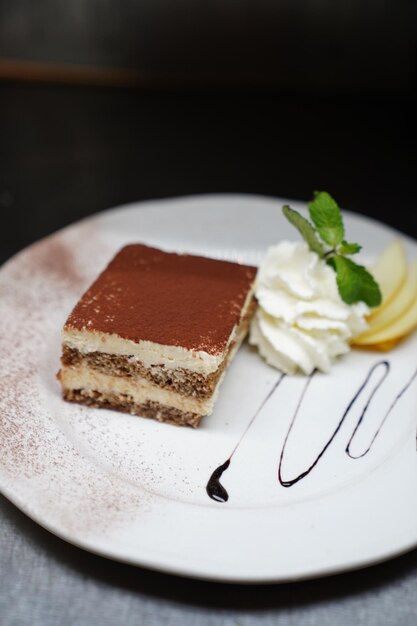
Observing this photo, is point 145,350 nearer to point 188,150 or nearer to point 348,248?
point 348,248

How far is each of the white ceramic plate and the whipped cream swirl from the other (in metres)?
0.08

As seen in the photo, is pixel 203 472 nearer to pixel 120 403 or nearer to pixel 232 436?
pixel 232 436

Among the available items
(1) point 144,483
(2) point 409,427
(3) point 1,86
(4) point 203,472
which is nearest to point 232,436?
(4) point 203,472

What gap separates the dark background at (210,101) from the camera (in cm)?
421

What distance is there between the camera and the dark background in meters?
4.21

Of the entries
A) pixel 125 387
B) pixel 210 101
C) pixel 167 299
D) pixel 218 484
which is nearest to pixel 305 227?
pixel 167 299

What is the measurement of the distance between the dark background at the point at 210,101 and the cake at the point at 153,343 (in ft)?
4.61

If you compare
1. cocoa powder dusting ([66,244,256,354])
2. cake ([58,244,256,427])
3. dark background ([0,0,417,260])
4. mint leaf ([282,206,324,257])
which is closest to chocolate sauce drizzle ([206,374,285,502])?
cake ([58,244,256,427])

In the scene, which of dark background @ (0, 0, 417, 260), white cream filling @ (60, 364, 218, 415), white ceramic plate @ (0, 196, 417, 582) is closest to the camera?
white ceramic plate @ (0, 196, 417, 582)

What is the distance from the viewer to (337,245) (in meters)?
2.94

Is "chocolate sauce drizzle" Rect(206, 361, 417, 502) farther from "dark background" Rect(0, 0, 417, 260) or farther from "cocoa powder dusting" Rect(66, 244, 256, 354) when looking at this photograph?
"dark background" Rect(0, 0, 417, 260)

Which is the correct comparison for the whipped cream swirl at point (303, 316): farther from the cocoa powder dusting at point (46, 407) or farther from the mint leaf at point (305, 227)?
the cocoa powder dusting at point (46, 407)

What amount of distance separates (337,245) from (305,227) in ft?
0.48

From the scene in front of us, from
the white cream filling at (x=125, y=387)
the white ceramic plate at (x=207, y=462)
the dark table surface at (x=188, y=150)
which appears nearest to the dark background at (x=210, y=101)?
the dark table surface at (x=188, y=150)
